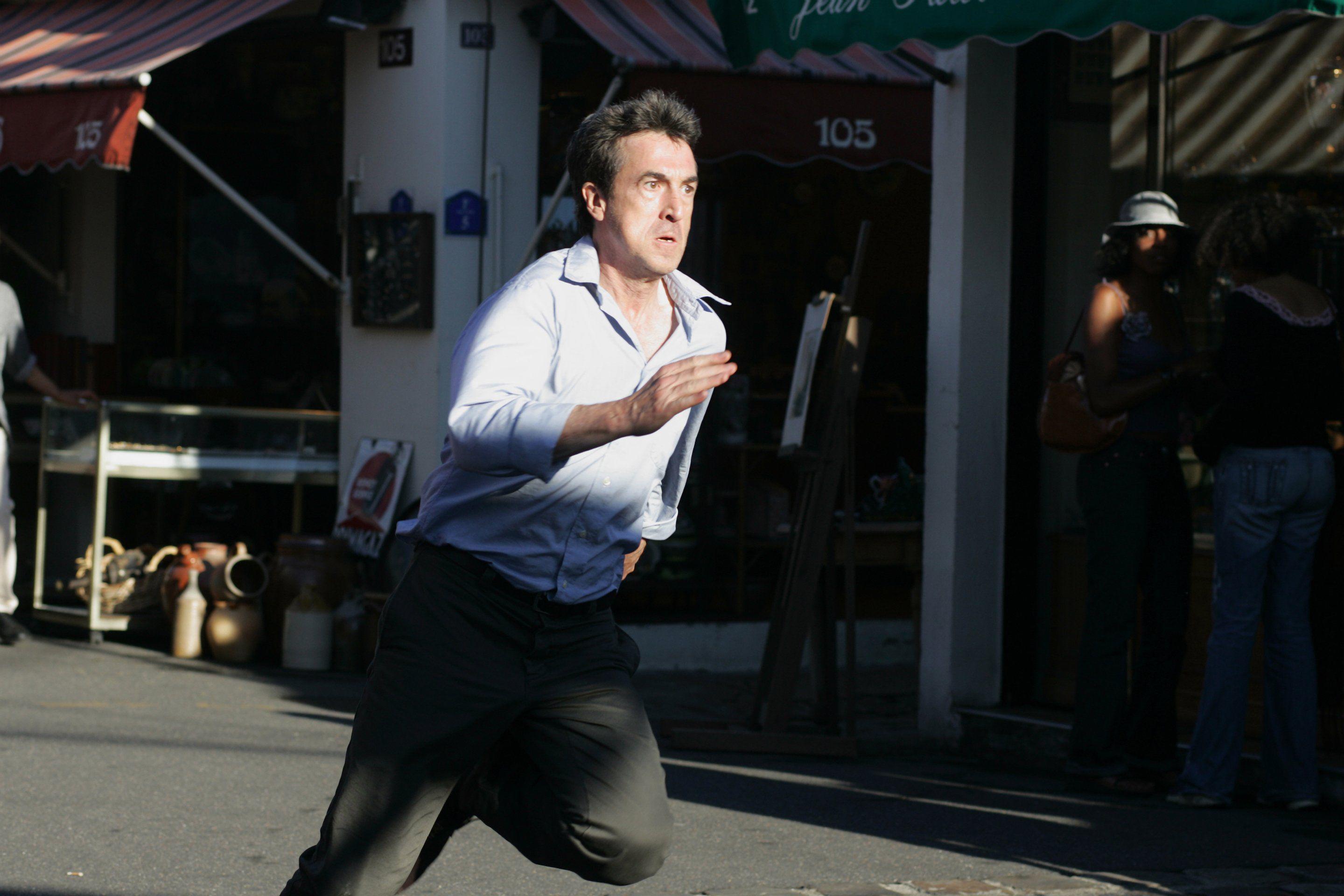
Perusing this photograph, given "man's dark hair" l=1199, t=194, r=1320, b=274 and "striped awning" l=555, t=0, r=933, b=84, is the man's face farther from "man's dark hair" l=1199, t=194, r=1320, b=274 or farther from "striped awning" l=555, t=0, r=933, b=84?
"striped awning" l=555, t=0, r=933, b=84

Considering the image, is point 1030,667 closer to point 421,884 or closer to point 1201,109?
point 1201,109

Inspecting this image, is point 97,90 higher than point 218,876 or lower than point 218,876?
higher

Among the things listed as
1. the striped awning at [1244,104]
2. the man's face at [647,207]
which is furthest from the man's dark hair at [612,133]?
the striped awning at [1244,104]

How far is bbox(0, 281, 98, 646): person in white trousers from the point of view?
8.60 meters

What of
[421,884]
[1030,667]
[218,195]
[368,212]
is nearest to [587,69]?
[368,212]

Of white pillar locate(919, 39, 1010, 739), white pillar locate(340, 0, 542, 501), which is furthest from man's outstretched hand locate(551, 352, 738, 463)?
white pillar locate(340, 0, 542, 501)

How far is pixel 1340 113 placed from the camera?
21.5 ft

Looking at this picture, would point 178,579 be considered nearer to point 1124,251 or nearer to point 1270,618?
point 1124,251

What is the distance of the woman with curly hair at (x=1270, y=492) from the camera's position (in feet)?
18.5

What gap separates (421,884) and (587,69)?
5.85 meters

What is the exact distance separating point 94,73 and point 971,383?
4647mm

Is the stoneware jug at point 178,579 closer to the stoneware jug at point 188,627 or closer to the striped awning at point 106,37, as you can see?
the stoneware jug at point 188,627

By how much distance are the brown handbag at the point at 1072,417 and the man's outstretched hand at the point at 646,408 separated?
11.1 feet

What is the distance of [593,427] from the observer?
282cm
